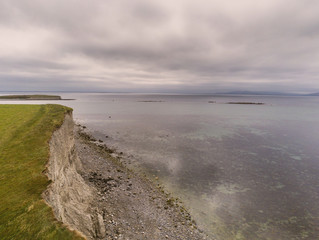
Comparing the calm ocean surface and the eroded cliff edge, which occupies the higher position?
the eroded cliff edge

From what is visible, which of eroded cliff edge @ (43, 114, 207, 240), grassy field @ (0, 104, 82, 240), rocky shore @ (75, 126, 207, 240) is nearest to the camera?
grassy field @ (0, 104, 82, 240)

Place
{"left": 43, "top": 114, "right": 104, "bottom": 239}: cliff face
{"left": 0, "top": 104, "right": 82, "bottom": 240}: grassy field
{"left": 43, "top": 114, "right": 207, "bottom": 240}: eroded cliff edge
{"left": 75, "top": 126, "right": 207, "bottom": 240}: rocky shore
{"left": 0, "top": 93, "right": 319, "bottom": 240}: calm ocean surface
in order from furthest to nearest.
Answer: {"left": 0, "top": 93, "right": 319, "bottom": 240}: calm ocean surface, {"left": 75, "top": 126, "right": 207, "bottom": 240}: rocky shore, {"left": 43, "top": 114, "right": 207, "bottom": 240}: eroded cliff edge, {"left": 43, "top": 114, "right": 104, "bottom": 239}: cliff face, {"left": 0, "top": 104, "right": 82, "bottom": 240}: grassy field

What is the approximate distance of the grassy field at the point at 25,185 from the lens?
6.54m

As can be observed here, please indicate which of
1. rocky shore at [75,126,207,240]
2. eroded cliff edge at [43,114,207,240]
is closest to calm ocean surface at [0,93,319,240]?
rocky shore at [75,126,207,240]

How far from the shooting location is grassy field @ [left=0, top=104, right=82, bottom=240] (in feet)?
21.5

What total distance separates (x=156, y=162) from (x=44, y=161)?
68.9 ft

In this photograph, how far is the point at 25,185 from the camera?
919 centimetres

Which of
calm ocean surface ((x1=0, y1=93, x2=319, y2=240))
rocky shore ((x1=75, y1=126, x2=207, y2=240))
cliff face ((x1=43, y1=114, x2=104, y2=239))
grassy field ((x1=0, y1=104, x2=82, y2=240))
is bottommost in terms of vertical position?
calm ocean surface ((x1=0, y1=93, x2=319, y2=240))

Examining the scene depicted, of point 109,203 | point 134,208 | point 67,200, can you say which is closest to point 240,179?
point 134,208

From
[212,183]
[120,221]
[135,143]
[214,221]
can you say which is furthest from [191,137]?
[120,221]

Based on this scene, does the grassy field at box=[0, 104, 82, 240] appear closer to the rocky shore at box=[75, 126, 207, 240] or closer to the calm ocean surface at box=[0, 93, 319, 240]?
the rocky shore at box=[75, 126, 207, 240]

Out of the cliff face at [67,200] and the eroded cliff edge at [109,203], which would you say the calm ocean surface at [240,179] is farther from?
the cliff face at [67,200]

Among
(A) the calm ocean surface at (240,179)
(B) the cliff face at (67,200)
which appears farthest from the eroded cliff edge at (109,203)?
(A) the calm ocean surface at (240,179)

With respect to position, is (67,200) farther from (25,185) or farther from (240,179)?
(240,179)
